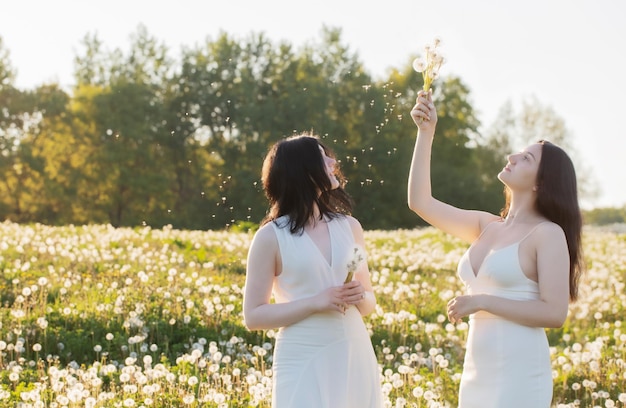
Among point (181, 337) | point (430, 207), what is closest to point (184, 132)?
point (181, 337)

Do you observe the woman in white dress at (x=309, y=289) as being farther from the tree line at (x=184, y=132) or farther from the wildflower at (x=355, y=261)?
the tree line at (x=184, y=132)

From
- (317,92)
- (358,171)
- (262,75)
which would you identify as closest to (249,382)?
(317,92)

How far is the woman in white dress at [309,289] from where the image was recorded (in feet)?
14.8

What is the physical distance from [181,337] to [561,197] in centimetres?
625

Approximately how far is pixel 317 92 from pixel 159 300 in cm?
3562

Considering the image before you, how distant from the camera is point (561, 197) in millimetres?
4871

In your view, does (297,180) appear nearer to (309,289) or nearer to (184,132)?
(309,289)

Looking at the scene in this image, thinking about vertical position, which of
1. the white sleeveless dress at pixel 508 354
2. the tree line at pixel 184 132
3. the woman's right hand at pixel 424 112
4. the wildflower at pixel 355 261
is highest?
the tree line at pixel 184 132

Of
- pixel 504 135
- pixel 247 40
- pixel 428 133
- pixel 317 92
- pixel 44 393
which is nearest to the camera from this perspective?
pixel 428 133

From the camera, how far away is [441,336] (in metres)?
10.8

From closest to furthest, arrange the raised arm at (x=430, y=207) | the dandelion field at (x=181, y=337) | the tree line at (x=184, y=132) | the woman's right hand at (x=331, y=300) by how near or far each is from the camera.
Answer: the woman's right hand at (x=331, y=300) → the raised arm at (x=430, y=207) → the dandelion field at (x=181, y=337) → the tree line at (x=184, y=132)

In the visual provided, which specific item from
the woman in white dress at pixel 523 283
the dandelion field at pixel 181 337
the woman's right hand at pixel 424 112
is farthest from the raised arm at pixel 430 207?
the dandelion field at pixel 181 337

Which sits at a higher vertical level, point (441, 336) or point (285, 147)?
point (285, 147)

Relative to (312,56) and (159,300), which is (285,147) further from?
(312,56)
